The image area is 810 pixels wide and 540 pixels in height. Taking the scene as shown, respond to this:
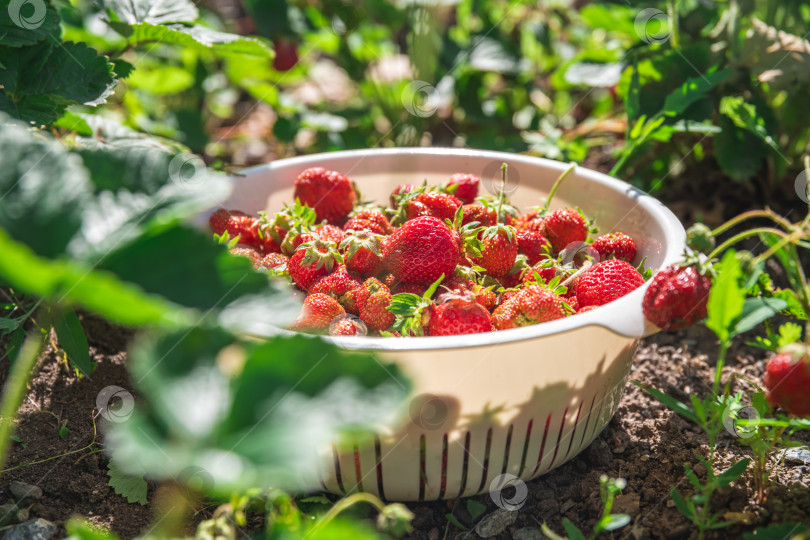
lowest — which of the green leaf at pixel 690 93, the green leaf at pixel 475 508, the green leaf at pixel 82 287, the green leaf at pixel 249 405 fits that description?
the green leaf at pixel 475 508

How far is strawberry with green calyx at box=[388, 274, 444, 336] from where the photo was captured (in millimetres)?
871

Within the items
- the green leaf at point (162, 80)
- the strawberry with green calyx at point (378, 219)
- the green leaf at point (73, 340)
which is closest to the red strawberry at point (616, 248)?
the strawberry with green calyx at point (378, 219)

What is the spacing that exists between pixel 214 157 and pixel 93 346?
3.26 ft

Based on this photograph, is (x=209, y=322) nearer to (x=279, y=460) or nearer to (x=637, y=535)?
(x=279, y=460)

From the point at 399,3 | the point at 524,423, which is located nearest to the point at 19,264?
the point at 524,423

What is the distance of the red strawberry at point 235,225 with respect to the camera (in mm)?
1136

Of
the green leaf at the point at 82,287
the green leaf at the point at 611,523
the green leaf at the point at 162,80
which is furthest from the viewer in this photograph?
the green leaf at the point at 162,80

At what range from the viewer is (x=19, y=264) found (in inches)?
17.8

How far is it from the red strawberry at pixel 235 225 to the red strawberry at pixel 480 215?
339 mm

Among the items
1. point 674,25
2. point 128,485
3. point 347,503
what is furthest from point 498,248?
point 674,25

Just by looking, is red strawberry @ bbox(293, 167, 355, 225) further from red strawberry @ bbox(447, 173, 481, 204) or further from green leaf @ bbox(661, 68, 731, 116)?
green leaf @ bbox(661, 68, 731, 116)

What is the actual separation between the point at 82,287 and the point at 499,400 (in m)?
0.47

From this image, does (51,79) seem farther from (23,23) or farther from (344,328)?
(344,328)

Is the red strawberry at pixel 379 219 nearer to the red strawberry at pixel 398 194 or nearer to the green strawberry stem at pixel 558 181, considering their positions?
the red strawberry at pixel 398 194
